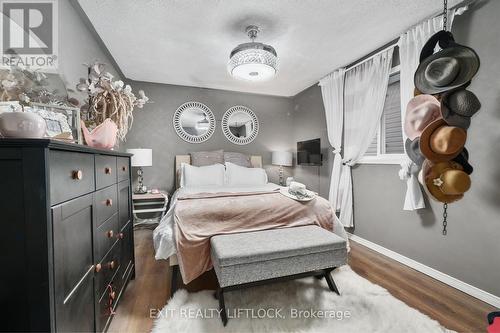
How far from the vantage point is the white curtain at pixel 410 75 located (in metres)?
2.07

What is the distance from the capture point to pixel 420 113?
1.55 m

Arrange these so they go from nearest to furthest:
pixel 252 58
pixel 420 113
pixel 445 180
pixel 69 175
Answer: pixel 69 175 < pixel 445 180 < pixel 420 113 < pixel 252 58

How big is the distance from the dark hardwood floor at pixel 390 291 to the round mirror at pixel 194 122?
218 centimetres

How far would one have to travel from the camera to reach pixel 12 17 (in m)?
1.26

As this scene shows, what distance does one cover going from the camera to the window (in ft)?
8.07

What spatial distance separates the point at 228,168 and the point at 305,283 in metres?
2.15

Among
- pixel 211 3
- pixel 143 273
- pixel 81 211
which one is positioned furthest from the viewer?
pixel 143 273

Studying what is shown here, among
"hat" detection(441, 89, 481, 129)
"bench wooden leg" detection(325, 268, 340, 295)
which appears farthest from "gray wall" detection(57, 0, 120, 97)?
"hat" detection(441, 89, 481, 129)

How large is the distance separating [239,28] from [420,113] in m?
1.79

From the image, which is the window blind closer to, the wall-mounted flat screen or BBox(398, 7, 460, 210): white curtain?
BBox(398, 7, 460, 210): white curtain

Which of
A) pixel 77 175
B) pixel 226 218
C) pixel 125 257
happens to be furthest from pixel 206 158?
pixel 77 175

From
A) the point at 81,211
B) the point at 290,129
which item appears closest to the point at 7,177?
the point at 81,211

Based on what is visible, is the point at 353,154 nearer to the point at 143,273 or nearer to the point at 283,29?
the point at 283,29

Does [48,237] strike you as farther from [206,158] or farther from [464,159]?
[206,158]
